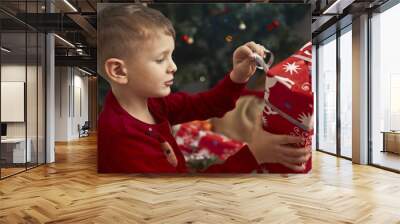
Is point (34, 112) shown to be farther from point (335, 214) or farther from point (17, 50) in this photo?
point (335, 214)

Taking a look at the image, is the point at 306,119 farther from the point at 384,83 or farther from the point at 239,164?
the point at 384,83

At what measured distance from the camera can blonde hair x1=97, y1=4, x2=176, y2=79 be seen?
659 cm

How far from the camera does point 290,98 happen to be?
6.88m

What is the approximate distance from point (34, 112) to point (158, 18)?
324cm

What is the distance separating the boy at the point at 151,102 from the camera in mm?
6617

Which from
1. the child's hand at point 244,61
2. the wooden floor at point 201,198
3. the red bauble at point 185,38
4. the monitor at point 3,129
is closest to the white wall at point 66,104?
the wooden floor at point 201,198

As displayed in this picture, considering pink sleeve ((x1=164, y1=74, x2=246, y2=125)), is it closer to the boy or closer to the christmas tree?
the boy

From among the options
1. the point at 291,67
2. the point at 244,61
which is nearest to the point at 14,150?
the point at 244,61

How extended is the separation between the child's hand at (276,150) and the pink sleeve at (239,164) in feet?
0.31

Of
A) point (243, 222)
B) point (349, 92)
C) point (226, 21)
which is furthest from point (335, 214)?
point (349, 92)

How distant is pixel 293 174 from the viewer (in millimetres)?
7000

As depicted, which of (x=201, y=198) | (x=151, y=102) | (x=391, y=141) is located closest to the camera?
(x=201, y=198)

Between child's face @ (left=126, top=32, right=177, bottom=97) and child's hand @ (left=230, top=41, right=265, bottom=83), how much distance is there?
3.46 ft

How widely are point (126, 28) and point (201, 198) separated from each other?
10.4 feet
